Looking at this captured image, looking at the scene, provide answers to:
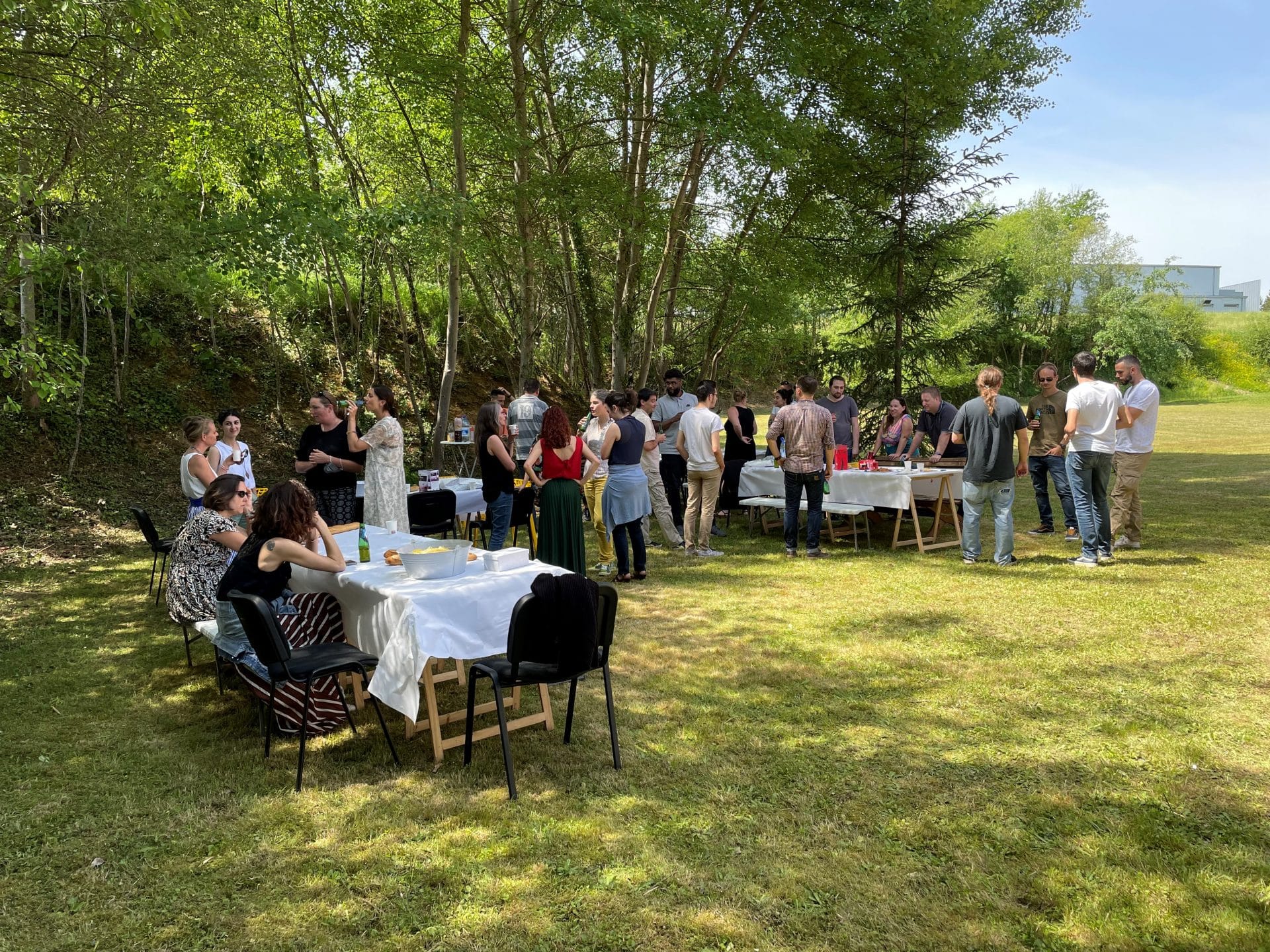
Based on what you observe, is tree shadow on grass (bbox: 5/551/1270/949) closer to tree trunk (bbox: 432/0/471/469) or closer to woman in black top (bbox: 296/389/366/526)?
woman in black top (bbox: 296/389/366/526)

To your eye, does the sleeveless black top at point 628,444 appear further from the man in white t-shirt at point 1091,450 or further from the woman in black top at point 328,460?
the man in white t-shirt at point 1091,450

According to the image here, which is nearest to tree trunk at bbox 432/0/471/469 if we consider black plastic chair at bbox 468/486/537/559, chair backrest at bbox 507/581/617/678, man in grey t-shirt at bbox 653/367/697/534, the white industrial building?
man in grey t-shirt at bbox 653/367/697/534

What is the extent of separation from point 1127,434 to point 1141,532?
1500 millimetres

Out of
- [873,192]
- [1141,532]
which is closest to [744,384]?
[873,192]

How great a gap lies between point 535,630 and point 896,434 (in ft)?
23.6

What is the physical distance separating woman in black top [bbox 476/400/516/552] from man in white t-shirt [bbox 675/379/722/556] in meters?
1.68

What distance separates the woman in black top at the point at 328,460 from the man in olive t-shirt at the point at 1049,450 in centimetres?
619

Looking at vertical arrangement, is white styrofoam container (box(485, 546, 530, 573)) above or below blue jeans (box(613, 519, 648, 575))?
above

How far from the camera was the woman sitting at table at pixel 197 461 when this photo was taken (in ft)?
19.1

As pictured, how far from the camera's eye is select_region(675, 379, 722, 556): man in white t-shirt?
25.1 feet

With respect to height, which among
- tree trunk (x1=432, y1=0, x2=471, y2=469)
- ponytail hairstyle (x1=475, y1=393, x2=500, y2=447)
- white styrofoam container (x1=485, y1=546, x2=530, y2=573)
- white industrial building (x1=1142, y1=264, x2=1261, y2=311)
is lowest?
white styrofoam container (x1=485, y1=546, x2=530, y2=573)

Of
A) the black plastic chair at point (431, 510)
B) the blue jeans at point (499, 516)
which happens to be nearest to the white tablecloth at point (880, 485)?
the blue jeans at point (499, 516)

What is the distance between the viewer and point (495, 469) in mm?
7000

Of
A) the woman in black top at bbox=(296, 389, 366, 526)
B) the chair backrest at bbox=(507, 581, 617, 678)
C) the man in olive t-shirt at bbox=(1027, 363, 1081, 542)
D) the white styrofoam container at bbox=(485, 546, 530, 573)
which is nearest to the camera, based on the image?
the chair backrest at bbox=(507, 581, 617, 678)
